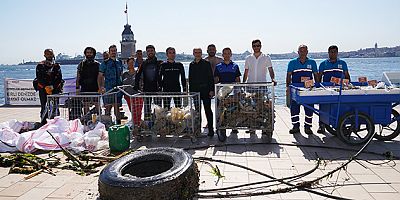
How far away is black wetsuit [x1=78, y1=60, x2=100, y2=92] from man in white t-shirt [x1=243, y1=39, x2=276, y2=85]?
3.28 meters

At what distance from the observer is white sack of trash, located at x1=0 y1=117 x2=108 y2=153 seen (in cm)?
583

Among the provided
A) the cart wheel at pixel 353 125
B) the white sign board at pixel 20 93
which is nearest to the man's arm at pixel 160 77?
the cart wheel at pixel 353 125

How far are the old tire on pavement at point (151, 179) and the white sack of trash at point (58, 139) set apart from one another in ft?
6.45

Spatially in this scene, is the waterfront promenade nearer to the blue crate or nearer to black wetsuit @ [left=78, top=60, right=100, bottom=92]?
the blue crate

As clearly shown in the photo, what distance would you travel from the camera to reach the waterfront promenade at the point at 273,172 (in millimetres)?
3904

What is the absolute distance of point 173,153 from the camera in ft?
13.7

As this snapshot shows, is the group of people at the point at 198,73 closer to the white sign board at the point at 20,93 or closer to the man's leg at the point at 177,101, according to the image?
the man's leg at the point at 177,101

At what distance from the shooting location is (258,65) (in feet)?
22.0

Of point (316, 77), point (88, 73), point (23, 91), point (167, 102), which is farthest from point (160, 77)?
point (23, 91)

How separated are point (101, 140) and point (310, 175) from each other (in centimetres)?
368

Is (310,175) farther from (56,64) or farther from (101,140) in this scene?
(56,64)

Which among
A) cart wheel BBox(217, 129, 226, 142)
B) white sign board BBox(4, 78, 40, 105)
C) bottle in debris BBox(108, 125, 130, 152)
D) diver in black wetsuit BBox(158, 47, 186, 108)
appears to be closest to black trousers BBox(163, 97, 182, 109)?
diver in black wetsuit BBox(158, 47, 186, 108)

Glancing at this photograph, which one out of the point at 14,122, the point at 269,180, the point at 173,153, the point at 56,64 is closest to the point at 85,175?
the point at 173,153

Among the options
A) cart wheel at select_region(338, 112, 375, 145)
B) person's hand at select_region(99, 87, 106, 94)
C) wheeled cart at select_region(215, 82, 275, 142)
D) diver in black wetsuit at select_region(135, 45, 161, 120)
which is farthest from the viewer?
person's hand at select_region(99, 87, 106, 94)
